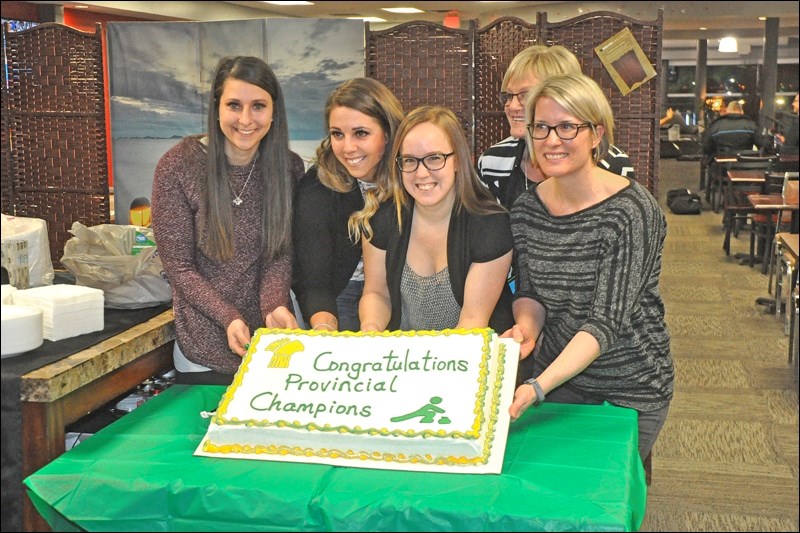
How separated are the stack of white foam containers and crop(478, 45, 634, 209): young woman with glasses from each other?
44.3 inches

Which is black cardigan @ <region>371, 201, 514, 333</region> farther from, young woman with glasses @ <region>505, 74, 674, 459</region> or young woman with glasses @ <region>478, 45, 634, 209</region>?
young woman with glasses @ <region>478, 45, 634, 209</region>

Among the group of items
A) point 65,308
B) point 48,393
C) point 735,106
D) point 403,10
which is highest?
point 403,10

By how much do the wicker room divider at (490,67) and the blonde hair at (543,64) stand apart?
177 centimetres

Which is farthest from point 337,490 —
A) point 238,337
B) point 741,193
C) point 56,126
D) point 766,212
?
point 741,193

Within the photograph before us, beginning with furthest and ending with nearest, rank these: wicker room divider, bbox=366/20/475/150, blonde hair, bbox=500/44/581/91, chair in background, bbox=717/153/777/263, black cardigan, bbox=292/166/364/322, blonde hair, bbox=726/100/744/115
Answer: chair in background, bbox=717/153/777/263
wicker room divider, bbox=366/20/475/150
blonde hair, bbox=726/100/744/115
blonde hair, bbox=500/44/581/91
black cardigan, bbox=292/166/364/322

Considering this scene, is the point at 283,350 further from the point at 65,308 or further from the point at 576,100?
the point at 576,100

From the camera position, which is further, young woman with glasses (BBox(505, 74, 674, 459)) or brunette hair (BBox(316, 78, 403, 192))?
brunette hair (BBox(316, 78, 403, 192))

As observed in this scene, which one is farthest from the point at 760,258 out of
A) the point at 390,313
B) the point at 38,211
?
the point at 390,313

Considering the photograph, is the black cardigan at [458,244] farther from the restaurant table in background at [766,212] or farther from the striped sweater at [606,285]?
the restaurant table in background at [766,212]

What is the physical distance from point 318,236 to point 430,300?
348mm

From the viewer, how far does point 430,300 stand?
6.96ft

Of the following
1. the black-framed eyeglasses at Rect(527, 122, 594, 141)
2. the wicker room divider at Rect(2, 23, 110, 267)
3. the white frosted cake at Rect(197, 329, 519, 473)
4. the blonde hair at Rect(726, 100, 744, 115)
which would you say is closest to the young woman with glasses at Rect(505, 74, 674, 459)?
the black-framed eyeglasses at Rect(527, 122, 594, 141)

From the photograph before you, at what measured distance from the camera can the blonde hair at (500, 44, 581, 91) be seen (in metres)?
2.56

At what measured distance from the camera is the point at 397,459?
165 centimetres
